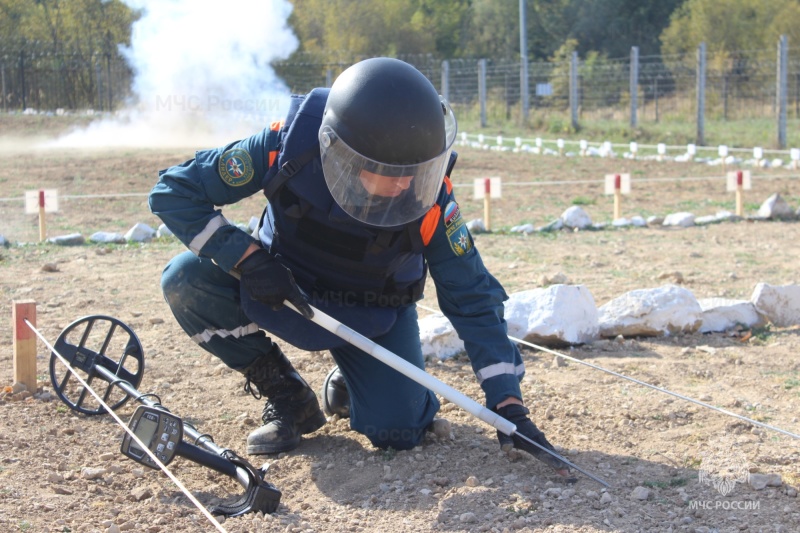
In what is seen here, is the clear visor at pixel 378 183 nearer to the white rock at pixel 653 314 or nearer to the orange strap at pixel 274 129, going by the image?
the orange strap at pixel 274 129

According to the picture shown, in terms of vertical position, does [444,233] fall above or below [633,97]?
below

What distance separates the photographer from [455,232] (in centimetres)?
359

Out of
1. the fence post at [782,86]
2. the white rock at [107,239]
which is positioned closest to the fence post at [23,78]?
the white rock at [107,239]

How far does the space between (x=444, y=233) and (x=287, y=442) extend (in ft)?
3.63

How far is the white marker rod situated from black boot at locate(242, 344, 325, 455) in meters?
0.48

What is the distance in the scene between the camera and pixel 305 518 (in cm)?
316

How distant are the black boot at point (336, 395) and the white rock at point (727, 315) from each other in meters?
2.35

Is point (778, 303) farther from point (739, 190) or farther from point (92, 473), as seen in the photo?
point (739, 190)

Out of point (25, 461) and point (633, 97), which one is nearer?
point (25, 461)

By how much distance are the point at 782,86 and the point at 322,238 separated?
15504 mm

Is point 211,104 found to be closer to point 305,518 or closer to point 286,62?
point 286,62

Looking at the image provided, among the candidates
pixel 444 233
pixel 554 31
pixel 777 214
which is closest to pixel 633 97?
pixel 777 214

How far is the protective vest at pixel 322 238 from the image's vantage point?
11.8 feet

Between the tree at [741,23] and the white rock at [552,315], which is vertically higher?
the tree at [741,23]
